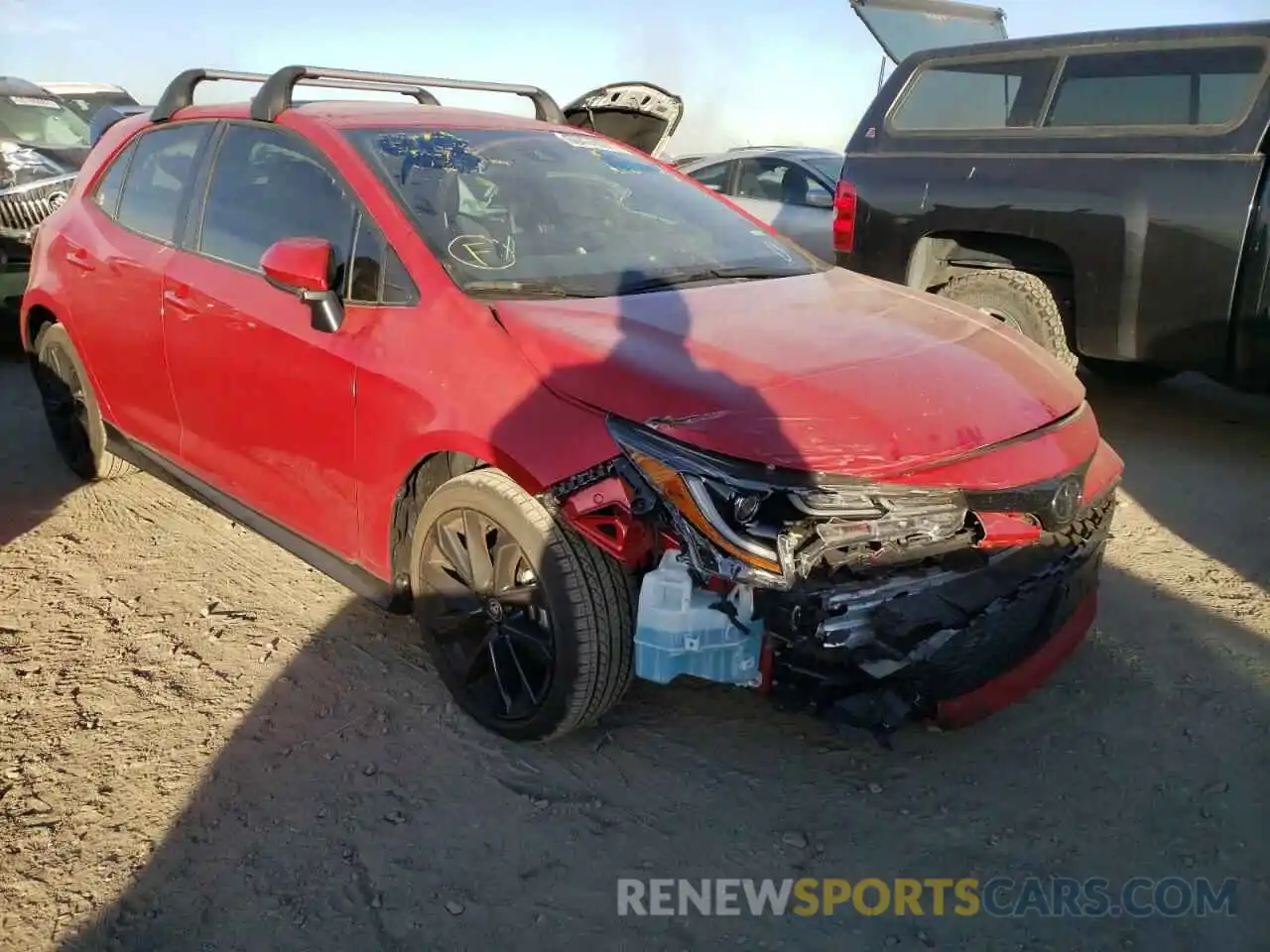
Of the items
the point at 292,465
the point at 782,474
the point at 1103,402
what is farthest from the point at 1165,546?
the point at 292,465

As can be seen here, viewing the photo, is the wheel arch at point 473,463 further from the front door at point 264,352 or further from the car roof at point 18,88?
the car roof at point 18,88

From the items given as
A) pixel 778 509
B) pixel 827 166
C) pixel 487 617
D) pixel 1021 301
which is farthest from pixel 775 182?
pixel 778 509

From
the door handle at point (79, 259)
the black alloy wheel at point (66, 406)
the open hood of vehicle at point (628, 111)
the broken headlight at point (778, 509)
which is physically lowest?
the black alloy wheel at point (66, 406)

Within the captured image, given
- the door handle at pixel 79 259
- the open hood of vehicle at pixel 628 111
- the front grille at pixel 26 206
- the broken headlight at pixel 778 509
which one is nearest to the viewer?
the broken headlight at pixel 778 509

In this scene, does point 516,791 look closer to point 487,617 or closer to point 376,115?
point 487,617

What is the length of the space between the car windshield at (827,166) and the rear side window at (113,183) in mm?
5707

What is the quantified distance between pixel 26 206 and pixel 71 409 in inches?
134

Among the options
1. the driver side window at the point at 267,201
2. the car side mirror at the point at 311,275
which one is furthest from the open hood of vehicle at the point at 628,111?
the car side mirror at the point at 311,275

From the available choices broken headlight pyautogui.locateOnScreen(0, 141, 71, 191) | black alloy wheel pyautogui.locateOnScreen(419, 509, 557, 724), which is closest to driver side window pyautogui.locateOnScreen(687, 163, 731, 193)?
broken headlight pyautogui.locateOnScreen(0, 141, 71, 191)

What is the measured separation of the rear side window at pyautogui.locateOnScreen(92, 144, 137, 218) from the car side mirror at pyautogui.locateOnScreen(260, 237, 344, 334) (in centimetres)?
168

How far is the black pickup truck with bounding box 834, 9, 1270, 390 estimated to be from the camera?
4625mm

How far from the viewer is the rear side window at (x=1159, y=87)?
4.80 meters

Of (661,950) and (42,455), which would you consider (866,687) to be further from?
(42,455)

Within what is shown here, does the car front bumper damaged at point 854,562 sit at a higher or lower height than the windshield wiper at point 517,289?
lower
